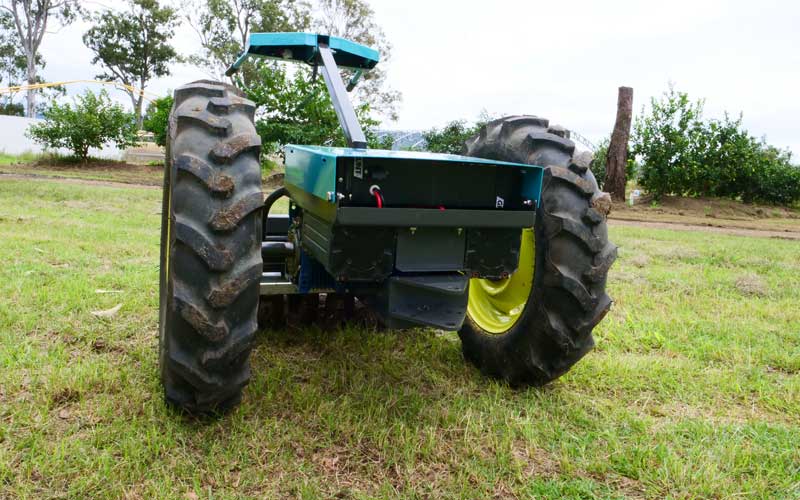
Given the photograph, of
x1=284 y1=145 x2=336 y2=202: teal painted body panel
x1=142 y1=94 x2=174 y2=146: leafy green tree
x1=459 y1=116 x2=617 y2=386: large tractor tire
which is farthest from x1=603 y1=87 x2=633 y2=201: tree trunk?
x1=284 y1=145 x2=336 y2=202: teal painted body panel

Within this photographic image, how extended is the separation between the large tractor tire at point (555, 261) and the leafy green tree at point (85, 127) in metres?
→ 20.6

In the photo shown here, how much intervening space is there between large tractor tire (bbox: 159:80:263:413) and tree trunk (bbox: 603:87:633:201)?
15.6 metres

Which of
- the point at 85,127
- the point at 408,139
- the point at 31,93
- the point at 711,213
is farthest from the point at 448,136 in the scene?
the point at 31,93

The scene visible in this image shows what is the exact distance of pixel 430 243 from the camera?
262 centimetres

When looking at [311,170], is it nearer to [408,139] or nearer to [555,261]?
[555,261]

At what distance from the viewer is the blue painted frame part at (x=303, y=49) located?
347 centimetres

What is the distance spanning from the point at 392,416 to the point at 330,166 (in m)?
1.17

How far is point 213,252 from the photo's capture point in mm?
2256

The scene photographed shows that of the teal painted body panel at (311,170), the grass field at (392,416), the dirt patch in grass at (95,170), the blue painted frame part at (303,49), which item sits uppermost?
the blue painted frame part at (303,49)

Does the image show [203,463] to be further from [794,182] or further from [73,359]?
[794,182]

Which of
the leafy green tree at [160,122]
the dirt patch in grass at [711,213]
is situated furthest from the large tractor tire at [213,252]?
the leafy green tree at [160,122]

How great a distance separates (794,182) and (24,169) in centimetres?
2222

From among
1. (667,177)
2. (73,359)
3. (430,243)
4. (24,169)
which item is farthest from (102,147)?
(430,243)

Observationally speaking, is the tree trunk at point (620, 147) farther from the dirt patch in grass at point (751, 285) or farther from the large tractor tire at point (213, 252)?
the large tractor tire at point (213, 252)
